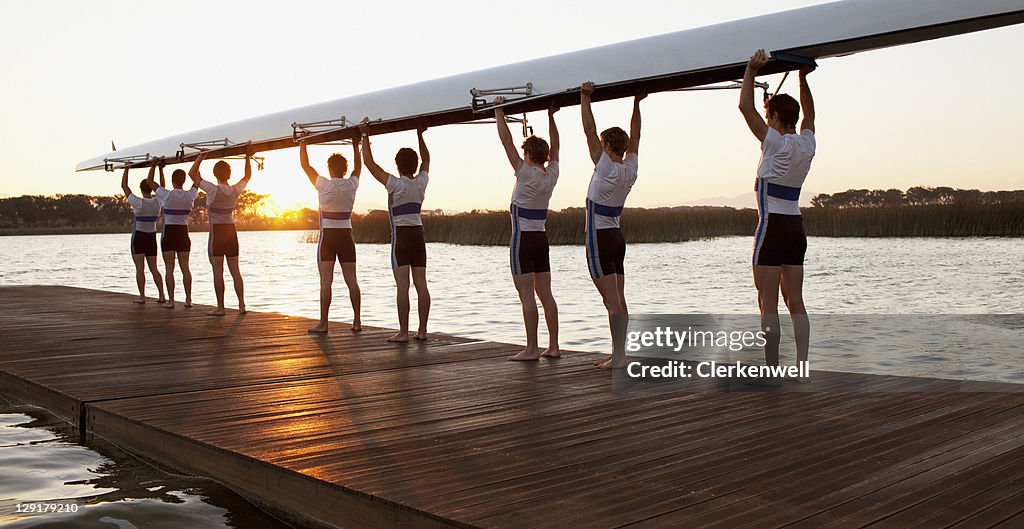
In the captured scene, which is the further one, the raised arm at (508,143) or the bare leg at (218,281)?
the bare leg at (218,281)

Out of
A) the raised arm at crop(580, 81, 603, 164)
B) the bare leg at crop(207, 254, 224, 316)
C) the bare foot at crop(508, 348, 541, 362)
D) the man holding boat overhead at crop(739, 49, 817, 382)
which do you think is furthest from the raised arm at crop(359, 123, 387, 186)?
the man holding boat overhead at crop(739, 49, 817, 382)

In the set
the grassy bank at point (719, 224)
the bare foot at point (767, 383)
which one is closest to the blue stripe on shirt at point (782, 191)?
the bare foot at point (767, 383)

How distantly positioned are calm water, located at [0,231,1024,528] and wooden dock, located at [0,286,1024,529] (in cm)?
17

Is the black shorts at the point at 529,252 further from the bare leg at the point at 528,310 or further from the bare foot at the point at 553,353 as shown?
the bare foot at the point at 553,353

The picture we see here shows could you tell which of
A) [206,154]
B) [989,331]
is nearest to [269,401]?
[206,154]

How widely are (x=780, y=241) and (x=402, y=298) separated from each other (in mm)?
3392

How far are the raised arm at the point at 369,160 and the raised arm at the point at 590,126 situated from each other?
194 centimetres

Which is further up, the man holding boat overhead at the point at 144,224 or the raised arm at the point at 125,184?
the raised arm at the point at 125,184

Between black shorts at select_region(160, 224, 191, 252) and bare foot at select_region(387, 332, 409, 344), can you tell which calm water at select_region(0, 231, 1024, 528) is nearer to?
bare foot at select_region(387, 332, 409, 344)

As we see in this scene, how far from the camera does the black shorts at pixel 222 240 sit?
29.4 ft

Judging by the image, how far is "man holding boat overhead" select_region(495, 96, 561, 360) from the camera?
5.74 m

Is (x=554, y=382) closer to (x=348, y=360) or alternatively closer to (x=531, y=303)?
(x=531, y=303)

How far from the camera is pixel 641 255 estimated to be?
26719mm

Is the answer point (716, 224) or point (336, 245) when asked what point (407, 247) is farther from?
point (716, 224)
